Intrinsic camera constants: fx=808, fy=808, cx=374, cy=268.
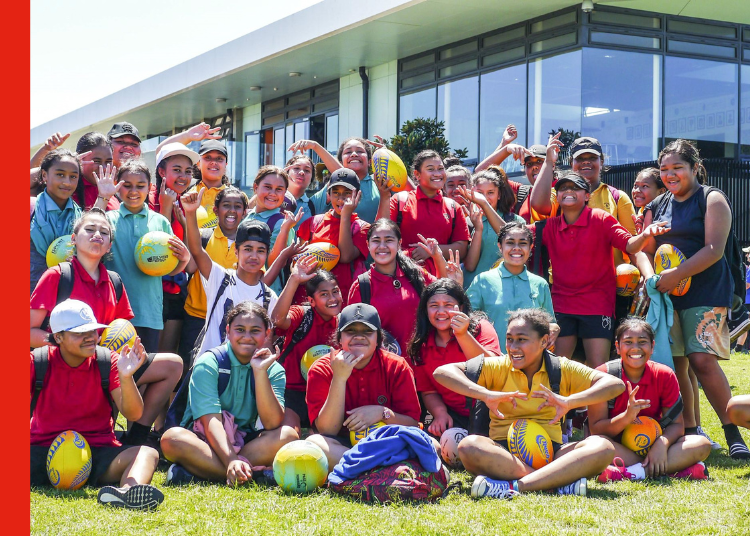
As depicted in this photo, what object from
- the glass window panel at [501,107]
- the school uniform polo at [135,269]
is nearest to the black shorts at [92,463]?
the school uniform polo at [135,269]

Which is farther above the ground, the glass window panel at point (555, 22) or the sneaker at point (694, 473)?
the glass window panel at point (555, 22)

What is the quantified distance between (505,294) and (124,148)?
4.06 meters

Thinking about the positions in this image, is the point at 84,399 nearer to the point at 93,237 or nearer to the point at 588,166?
the point at 93,237

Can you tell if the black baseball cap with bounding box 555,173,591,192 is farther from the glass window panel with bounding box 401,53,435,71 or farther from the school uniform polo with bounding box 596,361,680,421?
the glass window panel with bounding box 401,53,435,71

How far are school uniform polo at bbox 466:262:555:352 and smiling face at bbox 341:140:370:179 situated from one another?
1.83 m

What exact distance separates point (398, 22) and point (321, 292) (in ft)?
41.9

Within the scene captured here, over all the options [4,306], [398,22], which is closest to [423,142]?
[398,22]

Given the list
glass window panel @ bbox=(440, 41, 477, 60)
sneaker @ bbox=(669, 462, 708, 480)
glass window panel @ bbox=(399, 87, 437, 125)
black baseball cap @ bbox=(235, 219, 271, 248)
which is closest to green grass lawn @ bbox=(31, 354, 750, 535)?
sneaker @ bbox=(669, 462, 708, 480)

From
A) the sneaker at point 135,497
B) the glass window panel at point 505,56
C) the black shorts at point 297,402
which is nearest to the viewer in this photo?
the sneaker at point 135,497

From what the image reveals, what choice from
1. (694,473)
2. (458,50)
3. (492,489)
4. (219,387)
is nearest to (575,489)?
(492,489)

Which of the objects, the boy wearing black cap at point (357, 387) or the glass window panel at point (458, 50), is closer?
the boy wearing black cap at point (357, 387)

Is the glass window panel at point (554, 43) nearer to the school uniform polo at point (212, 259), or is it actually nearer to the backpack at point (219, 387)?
the school uniform polo at point (212, 259)

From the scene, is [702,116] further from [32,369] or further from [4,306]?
[4,306]

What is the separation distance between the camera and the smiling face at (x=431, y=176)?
732 cm
